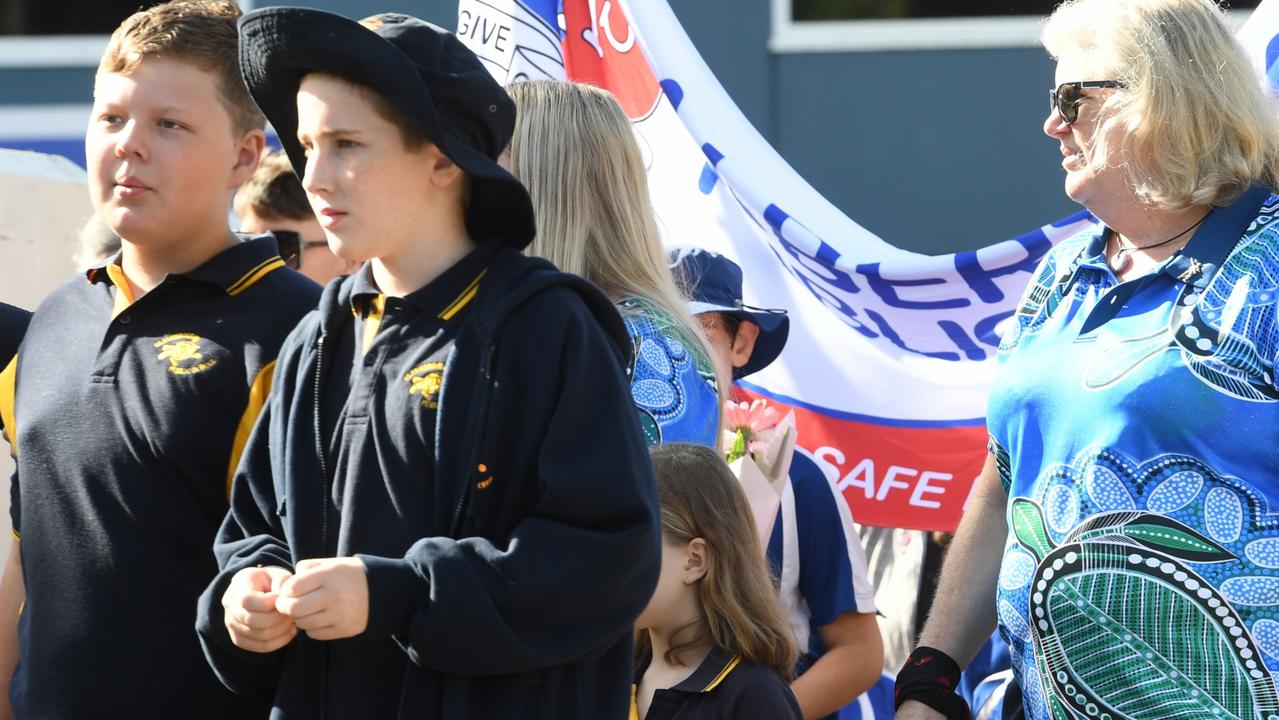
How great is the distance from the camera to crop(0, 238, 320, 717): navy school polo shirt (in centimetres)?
222

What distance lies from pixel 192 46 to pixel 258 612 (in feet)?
3.48

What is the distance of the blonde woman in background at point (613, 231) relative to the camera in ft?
8.72

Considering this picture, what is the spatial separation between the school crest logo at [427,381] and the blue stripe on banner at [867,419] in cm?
225

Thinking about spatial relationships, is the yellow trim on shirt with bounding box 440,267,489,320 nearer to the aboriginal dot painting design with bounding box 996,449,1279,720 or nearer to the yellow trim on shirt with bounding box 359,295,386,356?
the yellow trim on shirt with bounding box 359,295,386,356

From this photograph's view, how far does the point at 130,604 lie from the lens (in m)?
2.23

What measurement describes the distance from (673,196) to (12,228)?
1.70 metres

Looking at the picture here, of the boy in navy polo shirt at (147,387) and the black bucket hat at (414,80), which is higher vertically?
the black bucket hat at (414,80)

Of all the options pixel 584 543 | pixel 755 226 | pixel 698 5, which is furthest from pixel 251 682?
pixel 698 5

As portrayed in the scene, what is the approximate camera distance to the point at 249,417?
2270 millimetres

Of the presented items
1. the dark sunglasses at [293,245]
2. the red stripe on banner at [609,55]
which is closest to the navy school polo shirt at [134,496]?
the dark sunglasses at [293,245]

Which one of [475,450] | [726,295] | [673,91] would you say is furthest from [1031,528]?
[673,91]

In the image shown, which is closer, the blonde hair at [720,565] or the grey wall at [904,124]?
the blonde hair at [720,565]

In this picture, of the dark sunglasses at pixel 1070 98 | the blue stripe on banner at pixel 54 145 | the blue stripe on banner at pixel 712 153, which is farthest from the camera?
the blue stripe on banner at pixel 54 145

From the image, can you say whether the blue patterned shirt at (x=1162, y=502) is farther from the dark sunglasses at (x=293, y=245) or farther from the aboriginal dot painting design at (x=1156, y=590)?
the dark sunglasses at (x=293, y=245)
